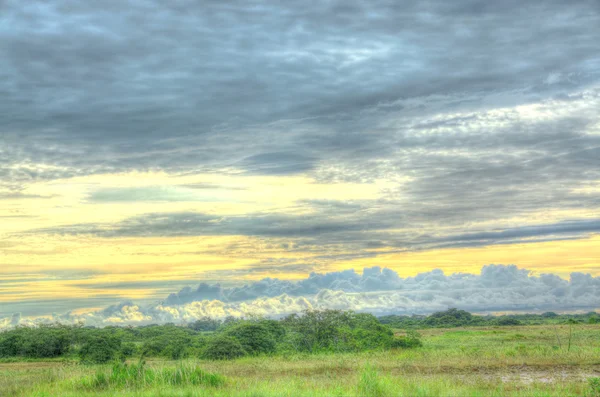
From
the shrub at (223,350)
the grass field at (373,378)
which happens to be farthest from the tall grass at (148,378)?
the shrub at (223,350)

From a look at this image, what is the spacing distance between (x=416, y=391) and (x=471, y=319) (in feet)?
315

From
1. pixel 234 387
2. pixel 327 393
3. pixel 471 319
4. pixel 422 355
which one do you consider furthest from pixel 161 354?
pixel 471 319

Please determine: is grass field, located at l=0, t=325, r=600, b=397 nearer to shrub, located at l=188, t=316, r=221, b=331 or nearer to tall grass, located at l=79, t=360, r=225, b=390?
tall grass, located at l=79, t=360, r=225, b=390

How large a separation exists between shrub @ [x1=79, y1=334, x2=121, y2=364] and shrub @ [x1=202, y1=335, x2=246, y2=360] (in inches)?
288

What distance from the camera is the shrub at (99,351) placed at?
42.1 meters

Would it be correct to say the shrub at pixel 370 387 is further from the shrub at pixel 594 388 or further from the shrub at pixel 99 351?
the shrub at pixel 99 351

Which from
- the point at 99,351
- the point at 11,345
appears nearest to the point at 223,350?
the point at 99,351

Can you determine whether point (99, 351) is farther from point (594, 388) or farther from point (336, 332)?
point (594, 388)

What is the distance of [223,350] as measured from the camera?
40.8 meters

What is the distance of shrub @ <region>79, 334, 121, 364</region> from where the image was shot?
42100 mm

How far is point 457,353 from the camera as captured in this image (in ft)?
114

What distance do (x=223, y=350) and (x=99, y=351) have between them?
1023cm

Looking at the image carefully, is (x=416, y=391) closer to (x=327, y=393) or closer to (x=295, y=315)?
(x=327, y=393)

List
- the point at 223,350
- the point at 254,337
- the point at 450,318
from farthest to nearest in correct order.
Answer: the point at 450,318 → the point at 254,337 → the point at 223,350
